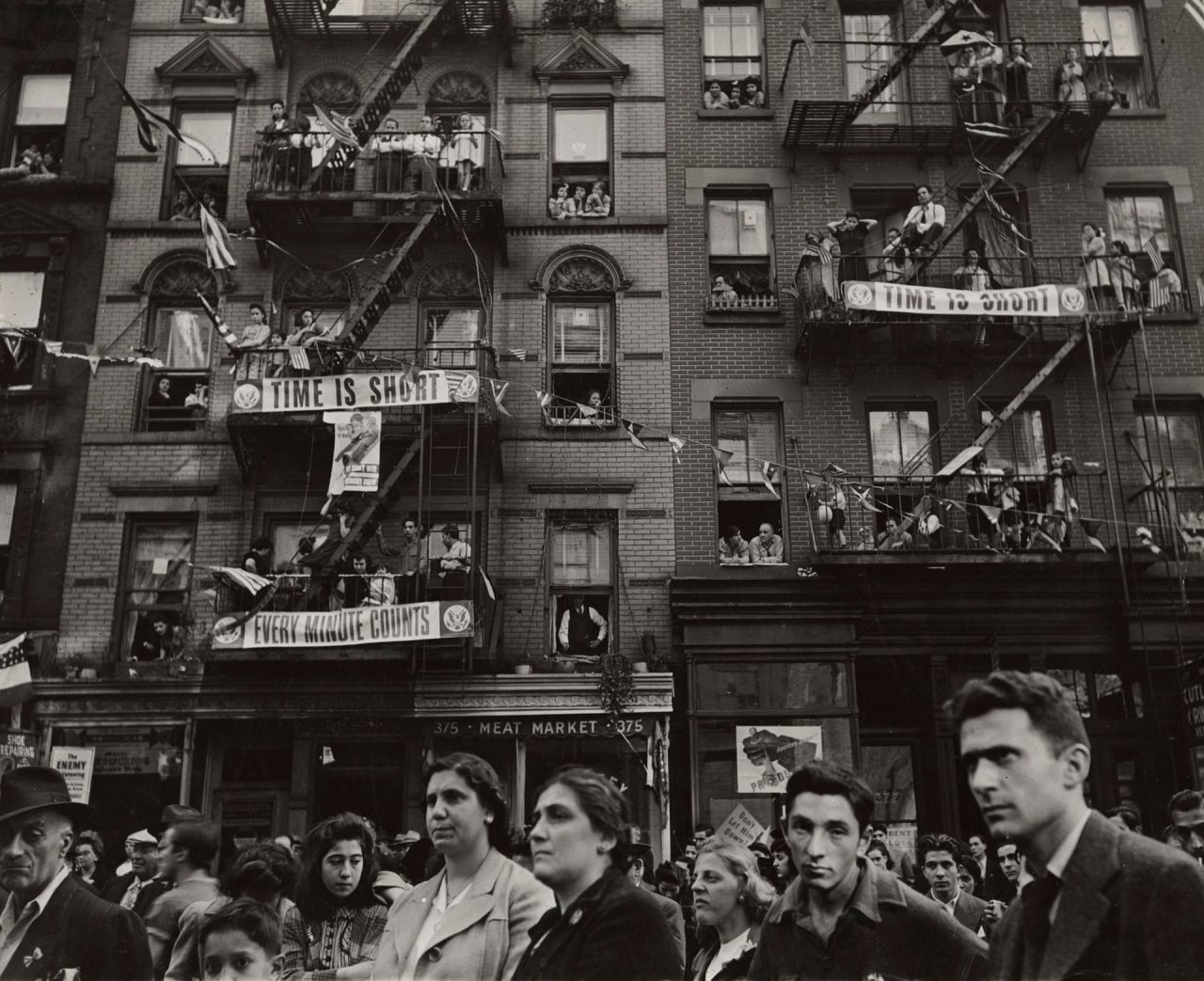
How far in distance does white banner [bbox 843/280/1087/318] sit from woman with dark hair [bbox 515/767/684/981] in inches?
526

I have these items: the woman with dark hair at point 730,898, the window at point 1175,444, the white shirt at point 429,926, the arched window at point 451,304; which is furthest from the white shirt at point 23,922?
the window at point 1175,444

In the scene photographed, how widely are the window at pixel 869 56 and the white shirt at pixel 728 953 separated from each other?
16.1 metres

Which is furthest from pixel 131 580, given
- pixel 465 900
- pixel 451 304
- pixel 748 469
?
pixel 465 900

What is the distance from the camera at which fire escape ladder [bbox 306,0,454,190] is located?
56.3 feet

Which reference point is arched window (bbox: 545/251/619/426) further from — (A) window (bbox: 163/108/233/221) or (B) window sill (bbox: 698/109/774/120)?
(A) window (bbox: 163/108/233/221)

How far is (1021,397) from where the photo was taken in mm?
16438

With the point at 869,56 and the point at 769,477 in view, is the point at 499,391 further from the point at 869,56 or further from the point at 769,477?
the point at 869,56

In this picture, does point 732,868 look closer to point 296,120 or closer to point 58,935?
point 58,935

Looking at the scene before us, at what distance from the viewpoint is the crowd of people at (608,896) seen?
2.65 meters

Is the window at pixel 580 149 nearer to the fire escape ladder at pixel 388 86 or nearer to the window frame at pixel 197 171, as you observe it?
the fire escape ladder at pixel 388 86

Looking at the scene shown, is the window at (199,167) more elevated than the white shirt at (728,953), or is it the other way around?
the window at (199,167)

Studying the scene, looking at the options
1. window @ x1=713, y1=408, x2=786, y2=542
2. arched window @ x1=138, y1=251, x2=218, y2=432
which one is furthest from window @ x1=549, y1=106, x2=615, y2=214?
arched window @ x1=138, y1=251, x2=218, y2=432

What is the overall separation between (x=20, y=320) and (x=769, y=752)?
44.8ft

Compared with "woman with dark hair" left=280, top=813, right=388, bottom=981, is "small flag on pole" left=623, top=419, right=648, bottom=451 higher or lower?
higher
